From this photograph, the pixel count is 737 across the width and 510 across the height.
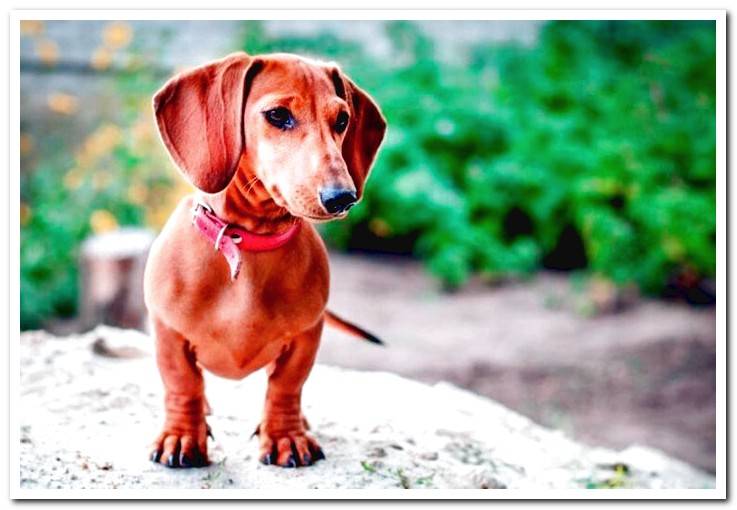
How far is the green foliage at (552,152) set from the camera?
4.86m

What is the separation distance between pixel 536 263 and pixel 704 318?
934 millimetres

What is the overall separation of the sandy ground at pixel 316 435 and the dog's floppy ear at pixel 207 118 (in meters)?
0.69

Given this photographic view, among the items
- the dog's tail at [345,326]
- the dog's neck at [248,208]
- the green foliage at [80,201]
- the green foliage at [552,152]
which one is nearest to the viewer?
the dog's neck at [248,208]

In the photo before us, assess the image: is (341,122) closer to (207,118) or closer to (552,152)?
(207,118)

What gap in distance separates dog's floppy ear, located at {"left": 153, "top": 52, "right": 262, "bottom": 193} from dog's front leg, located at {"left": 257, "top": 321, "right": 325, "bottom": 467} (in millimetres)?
453

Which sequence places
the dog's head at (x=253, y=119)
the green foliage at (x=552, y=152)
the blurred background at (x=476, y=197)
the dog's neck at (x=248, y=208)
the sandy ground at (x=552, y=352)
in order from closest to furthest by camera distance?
the dog's head at (x=253, y=119) < the dog's neck at (x=248, y=208) < the sandy ground at (x=552, y=352) < the blurred background at (x=476, y=197) < the green foliage at (x=552, y=152)

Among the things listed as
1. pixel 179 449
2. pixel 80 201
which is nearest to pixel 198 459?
pixel 179 449

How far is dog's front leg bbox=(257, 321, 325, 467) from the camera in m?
2.12

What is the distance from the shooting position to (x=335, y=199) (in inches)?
67.3

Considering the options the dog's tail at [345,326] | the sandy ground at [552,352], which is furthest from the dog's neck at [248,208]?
the sandy ground at [552,352]

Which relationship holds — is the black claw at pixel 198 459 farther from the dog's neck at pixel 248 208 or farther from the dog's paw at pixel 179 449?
the dog's neck at pixel 248 208

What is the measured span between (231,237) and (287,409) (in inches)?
17.4

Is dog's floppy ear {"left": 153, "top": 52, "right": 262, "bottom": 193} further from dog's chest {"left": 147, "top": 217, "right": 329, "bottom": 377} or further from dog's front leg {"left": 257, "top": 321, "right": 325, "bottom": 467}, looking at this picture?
dog's front leg {"left": 257, "top": 321, "right": 325, "bottom": 467}
